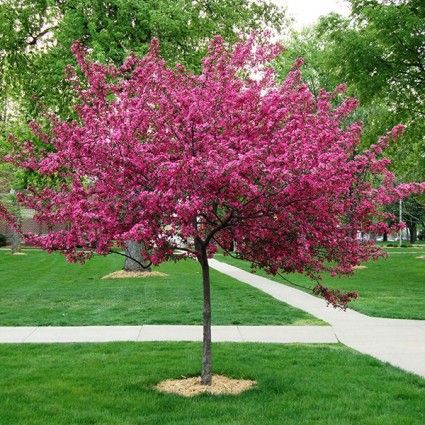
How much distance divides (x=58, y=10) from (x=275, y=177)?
663 inches

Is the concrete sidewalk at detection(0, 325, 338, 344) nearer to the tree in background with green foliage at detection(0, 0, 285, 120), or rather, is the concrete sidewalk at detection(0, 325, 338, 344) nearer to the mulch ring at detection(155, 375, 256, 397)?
the mulch ring at detection(155, 375, 256, 397)

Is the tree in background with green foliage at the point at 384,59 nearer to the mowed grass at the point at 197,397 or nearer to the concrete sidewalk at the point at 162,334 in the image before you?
the concrete sidewalk at the point at 162,334

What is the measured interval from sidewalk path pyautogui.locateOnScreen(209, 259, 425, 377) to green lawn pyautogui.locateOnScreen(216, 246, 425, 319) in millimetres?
714

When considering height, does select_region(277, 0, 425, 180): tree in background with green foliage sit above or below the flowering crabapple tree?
above

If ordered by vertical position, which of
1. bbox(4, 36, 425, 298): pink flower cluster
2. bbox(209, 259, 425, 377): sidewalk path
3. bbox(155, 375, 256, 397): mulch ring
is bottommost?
bbox(155, 375, 256, 397): mulch ring

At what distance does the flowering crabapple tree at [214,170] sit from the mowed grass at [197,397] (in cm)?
83

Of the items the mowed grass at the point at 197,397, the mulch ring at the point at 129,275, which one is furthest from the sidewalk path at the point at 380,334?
the mulch ring at the point at 129,275

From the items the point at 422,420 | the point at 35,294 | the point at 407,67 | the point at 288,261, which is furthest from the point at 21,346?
the point at 407,67

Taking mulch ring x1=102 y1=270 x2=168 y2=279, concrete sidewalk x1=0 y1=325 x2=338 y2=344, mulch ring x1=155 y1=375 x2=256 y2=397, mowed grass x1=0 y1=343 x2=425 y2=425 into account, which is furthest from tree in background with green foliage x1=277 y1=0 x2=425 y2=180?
mulch ring x1=155 y1=375 x2=256 y2=397

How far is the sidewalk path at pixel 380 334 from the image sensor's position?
8250 mm

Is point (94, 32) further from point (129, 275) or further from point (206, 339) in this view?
point (206, 339)

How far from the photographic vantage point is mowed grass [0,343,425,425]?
18.6ft

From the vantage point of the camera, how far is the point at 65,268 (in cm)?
2559

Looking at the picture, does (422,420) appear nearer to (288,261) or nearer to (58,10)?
(288,261)
